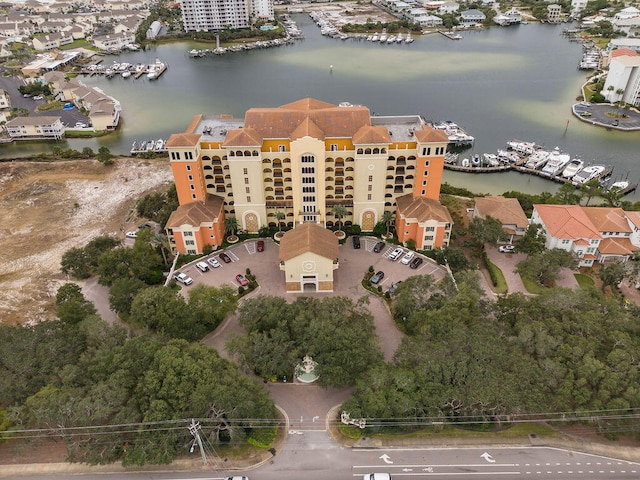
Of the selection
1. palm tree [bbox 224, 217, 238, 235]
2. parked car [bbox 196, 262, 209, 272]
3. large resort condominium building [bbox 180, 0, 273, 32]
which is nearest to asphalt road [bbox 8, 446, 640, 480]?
parked car [bbox 196, 262, 209, 272]

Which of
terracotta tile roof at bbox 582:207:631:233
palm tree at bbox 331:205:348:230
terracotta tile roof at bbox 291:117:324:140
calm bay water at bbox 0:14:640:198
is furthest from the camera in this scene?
calm bay water at bbox 0:14:640:198

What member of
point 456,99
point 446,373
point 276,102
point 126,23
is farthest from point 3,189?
point 126,23

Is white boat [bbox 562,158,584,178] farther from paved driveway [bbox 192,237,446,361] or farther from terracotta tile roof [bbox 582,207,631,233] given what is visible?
paved driveway [bbox 192,237,446,361]

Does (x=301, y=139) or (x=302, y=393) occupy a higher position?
(x=301, y=139)

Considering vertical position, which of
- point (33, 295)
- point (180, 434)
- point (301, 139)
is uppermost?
point (301, 139)

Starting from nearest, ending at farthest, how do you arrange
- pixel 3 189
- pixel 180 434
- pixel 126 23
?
pixel 180 434
pixel 3 189
pixel 126 23

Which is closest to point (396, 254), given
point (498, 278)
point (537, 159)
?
point (498, 278)

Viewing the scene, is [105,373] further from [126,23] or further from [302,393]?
[126,23]
